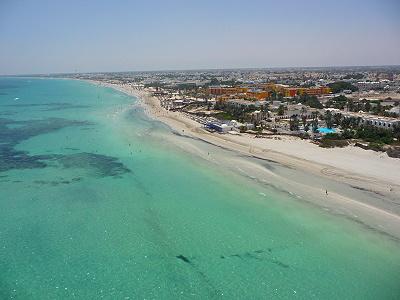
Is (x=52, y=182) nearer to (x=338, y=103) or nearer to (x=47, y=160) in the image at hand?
(x=47, y=160)

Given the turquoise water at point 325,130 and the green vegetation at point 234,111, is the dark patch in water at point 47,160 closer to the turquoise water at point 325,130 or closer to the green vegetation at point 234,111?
the turquoise water at point 325,130

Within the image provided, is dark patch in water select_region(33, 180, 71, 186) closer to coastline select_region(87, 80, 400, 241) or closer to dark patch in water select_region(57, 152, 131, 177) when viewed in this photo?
dark patch in water select_region(57, 152, 131, 177)

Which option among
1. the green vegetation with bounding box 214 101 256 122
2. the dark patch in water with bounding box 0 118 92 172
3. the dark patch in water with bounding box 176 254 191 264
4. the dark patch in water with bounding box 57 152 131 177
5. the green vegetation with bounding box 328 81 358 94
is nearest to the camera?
the dark patch in water with bounding box 176 254 191 264

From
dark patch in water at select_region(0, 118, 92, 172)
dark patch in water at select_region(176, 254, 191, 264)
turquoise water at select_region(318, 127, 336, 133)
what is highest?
turquoise water at select_region(318, 127, 336, 133)

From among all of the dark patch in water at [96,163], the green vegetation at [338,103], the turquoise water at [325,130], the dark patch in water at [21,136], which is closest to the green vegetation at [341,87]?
the green vegetation at [338,103]

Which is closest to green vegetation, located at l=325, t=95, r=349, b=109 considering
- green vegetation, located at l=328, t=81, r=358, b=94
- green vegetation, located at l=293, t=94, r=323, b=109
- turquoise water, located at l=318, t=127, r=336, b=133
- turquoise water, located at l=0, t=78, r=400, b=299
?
green vegetation, located at l=293, t=94, r=323, b=109

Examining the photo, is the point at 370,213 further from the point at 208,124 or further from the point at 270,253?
the point at 208,124
